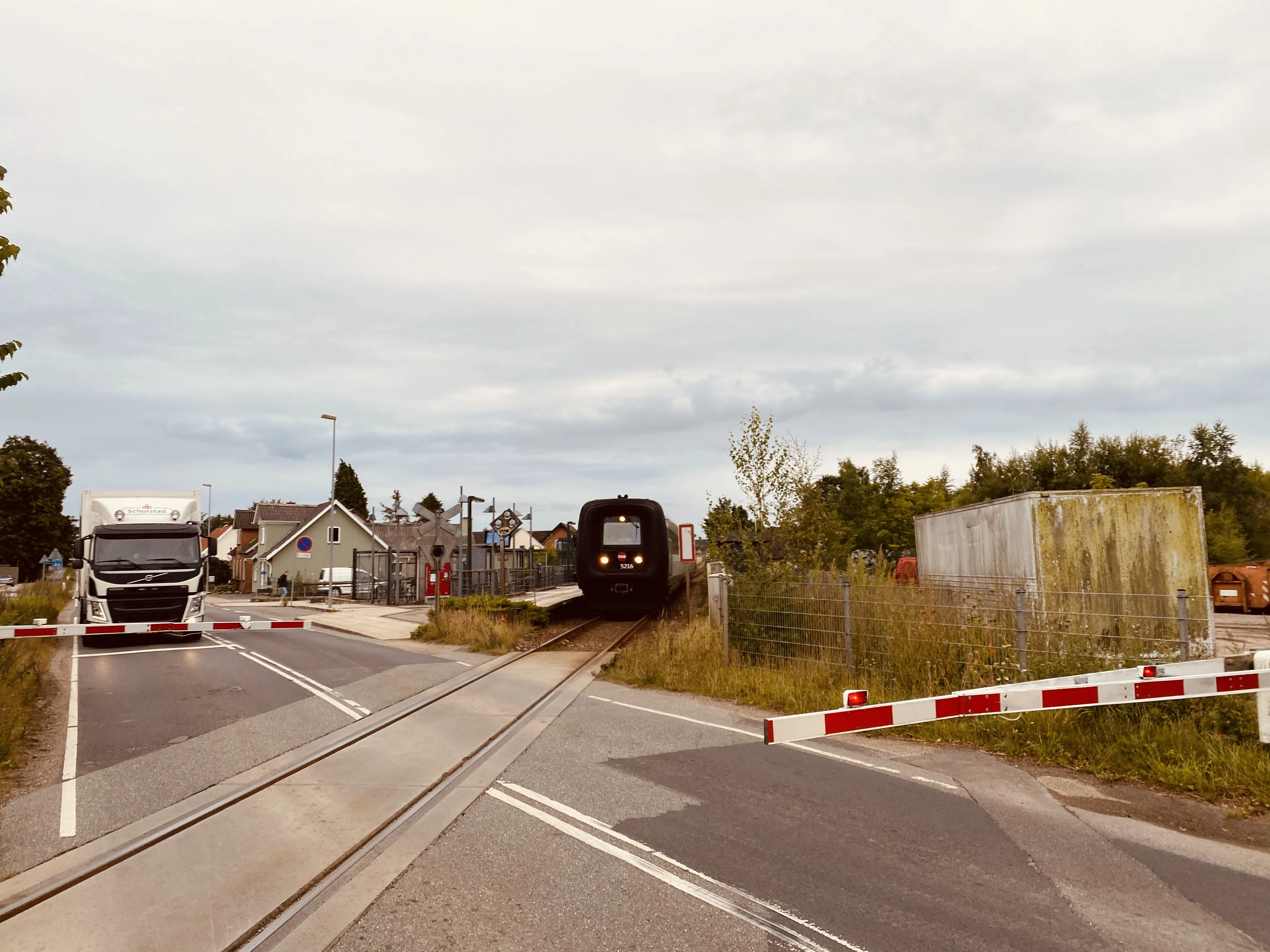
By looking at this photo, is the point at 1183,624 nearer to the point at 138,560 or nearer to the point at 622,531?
the point at 622,531

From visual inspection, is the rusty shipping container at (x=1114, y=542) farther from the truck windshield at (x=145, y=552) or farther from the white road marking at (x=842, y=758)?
the truck windshield at (x=145, y=552)

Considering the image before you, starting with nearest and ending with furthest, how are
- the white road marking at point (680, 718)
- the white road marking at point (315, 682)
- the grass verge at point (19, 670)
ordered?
1. the grass verge at point (19, 670)
2. the white road marking at point (680, 718)
3. the white road marking at point (315, 682)

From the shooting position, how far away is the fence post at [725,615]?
515 inches

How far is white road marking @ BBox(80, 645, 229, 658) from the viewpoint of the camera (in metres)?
17.9

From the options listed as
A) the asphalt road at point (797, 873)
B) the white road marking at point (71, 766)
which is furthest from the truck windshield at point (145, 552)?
the asphalt road at point (797, 873)

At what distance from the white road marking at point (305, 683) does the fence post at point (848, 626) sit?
584 cm

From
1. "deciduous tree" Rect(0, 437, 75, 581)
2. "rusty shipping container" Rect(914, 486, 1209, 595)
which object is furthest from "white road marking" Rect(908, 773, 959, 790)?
"deciduous tree" Rect(0, 437, 75, 581)

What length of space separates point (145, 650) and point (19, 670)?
6059mm

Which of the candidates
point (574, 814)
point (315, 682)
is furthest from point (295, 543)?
point (574, 814)

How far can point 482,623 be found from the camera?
1934 cm

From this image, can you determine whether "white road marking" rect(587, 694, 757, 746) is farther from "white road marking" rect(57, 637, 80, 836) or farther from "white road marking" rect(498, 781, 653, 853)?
"white road marking" rect(57, 637, 80, 836)

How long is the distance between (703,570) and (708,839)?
38454 mm

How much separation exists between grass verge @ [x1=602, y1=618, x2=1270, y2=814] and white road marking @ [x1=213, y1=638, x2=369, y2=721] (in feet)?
16.0

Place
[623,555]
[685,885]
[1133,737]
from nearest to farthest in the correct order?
[685,885] < [1133,737] < [623,555]
